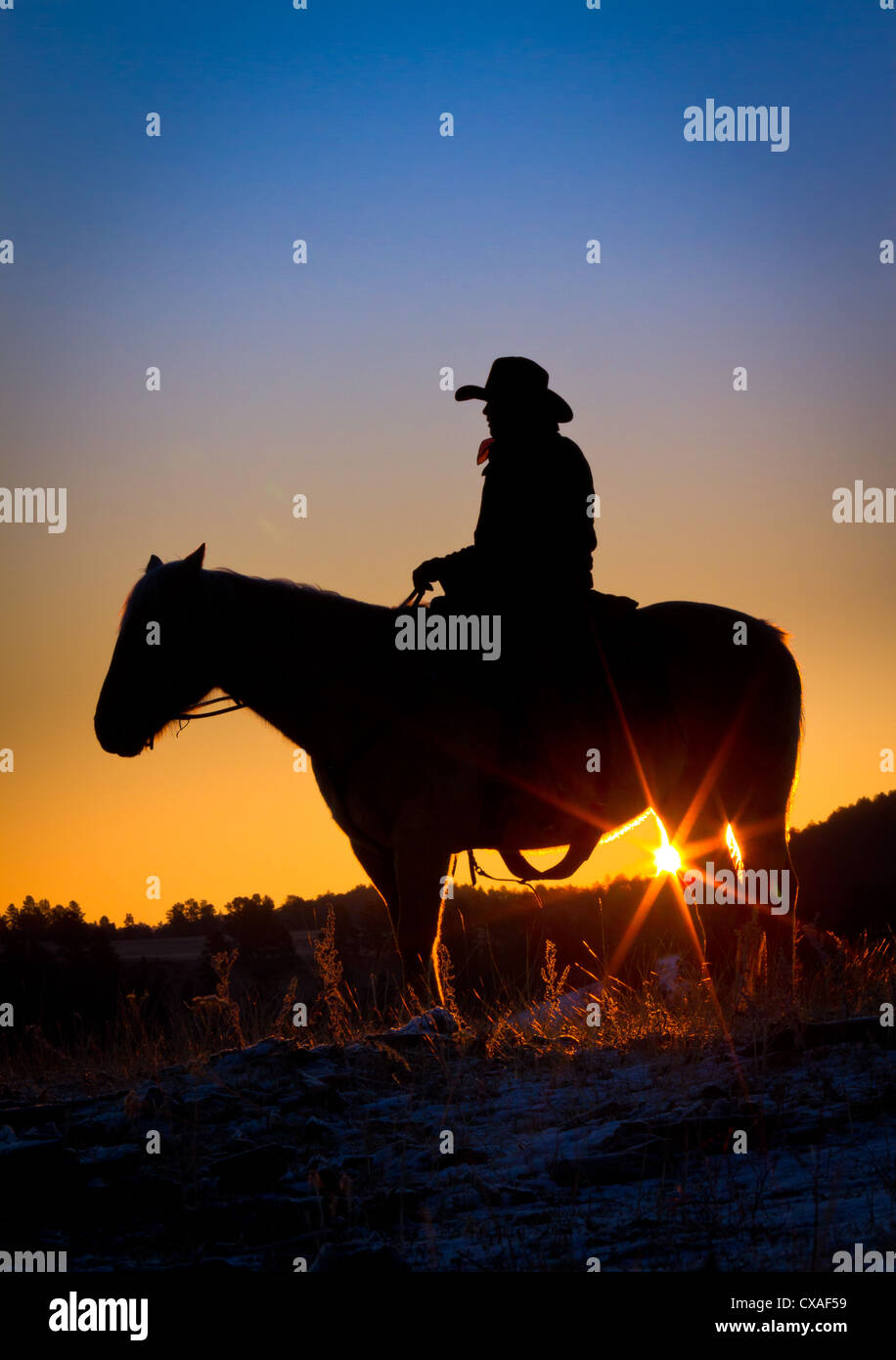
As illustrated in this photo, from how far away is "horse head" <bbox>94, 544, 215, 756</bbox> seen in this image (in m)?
7.92

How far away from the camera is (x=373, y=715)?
8078mm

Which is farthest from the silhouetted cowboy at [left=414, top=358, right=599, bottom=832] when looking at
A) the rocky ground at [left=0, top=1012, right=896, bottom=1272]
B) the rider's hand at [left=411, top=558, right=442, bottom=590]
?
the rocky ground at [left=0, top=1012, right=896, bottom=1272]

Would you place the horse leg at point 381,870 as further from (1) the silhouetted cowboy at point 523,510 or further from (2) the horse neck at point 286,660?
(1) the silhouetted cowboy at point 523,510

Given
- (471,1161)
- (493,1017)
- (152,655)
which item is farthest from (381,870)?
(471,1161)

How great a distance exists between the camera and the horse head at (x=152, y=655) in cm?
792

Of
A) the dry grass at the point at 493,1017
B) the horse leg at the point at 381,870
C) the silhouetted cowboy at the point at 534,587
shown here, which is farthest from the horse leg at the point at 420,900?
the silhouetted cowboy at the point at 534,587

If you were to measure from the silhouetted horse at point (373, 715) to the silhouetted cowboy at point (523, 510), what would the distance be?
559 millimetres

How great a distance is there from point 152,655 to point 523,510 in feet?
9.02

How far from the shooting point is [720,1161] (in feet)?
14.9

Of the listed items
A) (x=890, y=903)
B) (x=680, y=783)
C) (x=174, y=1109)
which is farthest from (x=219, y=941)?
(x=174, y=1109)

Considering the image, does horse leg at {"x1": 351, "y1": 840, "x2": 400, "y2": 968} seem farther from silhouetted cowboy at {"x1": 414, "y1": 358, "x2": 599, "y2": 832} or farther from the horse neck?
silhouetted cowboy at {"x1": 414, "y1": 358, "x2": 599, "y2": 832}

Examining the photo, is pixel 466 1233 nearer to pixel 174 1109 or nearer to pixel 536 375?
pixel 174 1109

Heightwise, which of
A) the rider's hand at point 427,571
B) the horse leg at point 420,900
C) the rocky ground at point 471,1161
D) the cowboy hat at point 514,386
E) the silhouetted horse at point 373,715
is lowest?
the rocky ground at point 471,1161

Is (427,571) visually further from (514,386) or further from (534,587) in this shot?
(514,386)
